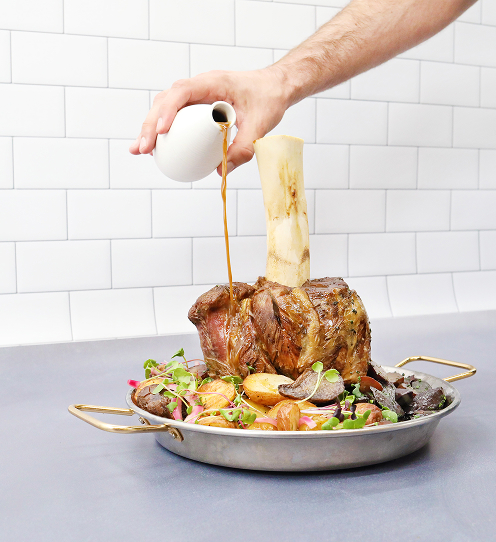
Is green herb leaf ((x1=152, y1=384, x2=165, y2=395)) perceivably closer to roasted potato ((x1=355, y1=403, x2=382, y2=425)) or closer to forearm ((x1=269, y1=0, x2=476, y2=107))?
roasted potato ((x1=355, y1=403, x2=382, y2=425))

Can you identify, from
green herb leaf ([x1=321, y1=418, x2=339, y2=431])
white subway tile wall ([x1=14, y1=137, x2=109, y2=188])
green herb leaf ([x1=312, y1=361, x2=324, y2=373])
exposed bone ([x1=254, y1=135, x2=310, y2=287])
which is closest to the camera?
green herb leaf ([x1=321, y1=418, x2=339, y2=431])

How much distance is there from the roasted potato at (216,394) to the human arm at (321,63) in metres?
0.40

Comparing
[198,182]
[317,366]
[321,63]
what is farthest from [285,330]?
[198,182]

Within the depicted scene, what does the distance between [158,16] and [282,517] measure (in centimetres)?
147

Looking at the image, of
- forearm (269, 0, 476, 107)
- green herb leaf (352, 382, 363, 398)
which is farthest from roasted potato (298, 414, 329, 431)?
forearm (269, 0, 476, 107)

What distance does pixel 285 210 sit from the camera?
952mm

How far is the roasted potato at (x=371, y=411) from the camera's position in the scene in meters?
0.75

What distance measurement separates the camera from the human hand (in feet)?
3.16

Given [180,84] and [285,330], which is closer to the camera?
[285,330]

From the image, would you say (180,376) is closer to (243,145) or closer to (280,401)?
(280,401)

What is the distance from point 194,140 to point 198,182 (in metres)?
0.88

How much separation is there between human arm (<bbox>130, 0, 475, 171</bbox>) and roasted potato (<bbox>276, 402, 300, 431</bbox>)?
1.60 ft

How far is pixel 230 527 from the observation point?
2.04 ft

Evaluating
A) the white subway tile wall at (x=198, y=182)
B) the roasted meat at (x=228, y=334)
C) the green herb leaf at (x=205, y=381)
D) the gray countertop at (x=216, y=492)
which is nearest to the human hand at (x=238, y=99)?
the roasted meat at (x=228, y=334)
